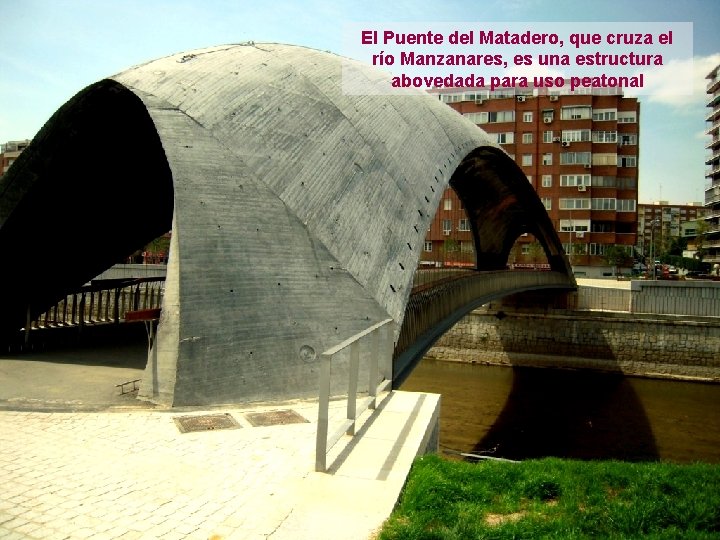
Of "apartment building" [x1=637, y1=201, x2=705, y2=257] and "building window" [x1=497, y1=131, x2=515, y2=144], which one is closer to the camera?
"building window" [x1=497, y1=131, x2=515, y2=144]

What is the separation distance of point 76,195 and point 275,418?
8.93 m

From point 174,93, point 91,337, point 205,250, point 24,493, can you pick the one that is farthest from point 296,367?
point 91,337

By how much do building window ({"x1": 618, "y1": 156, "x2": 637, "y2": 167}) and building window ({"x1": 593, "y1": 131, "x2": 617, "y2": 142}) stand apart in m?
2.23

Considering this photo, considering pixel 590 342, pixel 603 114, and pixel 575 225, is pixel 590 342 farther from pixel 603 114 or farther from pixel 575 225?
pixel 603 114

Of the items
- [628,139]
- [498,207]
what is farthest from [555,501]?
[628,139]

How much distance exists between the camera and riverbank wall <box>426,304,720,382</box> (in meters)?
29.5

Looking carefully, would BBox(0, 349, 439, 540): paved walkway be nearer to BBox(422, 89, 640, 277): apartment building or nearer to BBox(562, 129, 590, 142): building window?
BBox(422, 89, 640, 277): apartment building

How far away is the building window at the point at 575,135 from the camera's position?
55.9m

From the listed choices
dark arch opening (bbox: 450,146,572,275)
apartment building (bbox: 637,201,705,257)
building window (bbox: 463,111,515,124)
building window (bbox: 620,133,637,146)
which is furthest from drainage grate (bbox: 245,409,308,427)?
apartment building (bbox: 637,201,705,257)

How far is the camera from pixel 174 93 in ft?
35.4

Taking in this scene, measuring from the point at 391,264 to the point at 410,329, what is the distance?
5.32 feet

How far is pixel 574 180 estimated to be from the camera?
5625cm

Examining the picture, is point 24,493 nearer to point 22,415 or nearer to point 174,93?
point 22,415

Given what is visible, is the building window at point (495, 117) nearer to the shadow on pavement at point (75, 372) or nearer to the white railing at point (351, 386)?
the shadow on pavement at point (75, 372)
